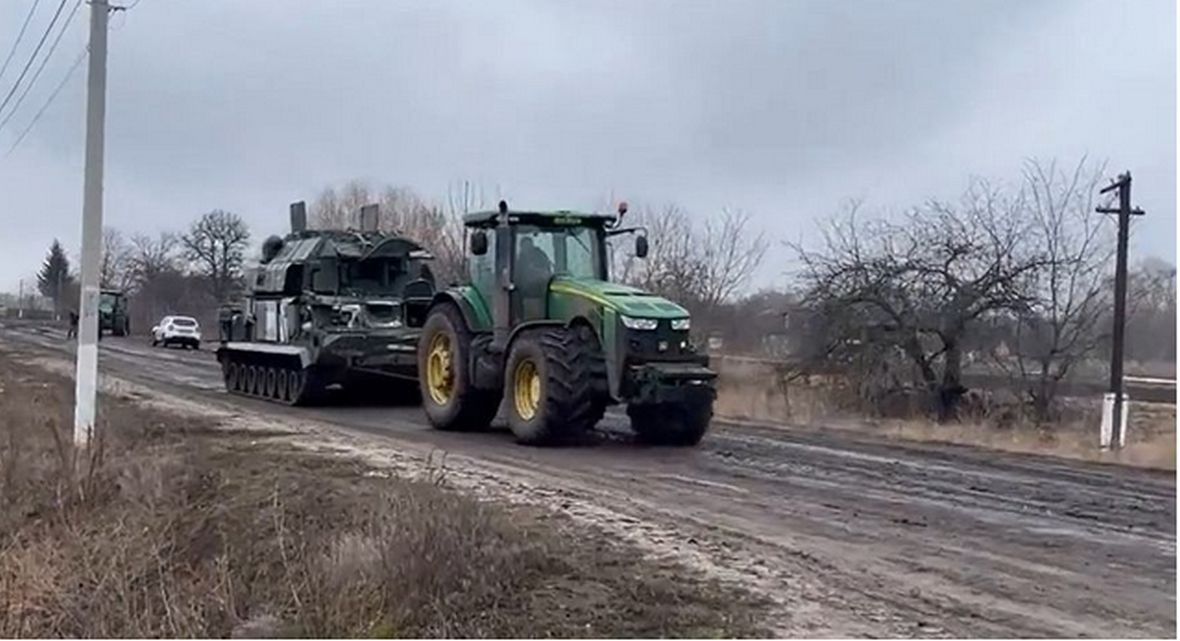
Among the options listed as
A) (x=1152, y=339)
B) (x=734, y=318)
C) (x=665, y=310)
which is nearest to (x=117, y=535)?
(x=665, y=310)

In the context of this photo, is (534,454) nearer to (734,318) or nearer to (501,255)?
(501,255)

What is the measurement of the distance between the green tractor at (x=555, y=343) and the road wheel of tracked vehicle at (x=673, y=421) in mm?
15

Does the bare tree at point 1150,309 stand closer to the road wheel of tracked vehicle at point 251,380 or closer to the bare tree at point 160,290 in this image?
the road wheel of tracked vehicle at point 251,380

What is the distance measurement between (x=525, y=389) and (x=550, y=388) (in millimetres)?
922

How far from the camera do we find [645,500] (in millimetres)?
10820

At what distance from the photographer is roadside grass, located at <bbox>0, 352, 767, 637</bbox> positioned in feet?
21.9

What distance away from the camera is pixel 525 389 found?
1539 cm

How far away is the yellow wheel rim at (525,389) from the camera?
49.6 ft

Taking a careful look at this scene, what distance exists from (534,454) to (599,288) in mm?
2164

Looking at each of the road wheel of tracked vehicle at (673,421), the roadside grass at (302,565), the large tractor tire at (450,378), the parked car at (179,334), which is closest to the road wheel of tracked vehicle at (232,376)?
the large tractor tire at (450,378)

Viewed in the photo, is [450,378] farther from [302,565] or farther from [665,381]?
[302,565]

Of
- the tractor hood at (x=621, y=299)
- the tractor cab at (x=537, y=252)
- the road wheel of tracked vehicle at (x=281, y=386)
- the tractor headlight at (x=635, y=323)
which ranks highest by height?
the tractor cab at (x=537, y=252)

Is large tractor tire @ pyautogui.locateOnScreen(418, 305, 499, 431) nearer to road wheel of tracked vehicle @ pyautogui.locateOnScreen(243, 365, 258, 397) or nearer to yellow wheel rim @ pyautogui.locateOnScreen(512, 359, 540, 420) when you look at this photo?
yellow wheel rim @ pyautogui.locateOnScreen(512, 359, 540, 420)

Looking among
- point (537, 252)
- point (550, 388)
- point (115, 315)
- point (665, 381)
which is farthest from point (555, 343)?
point (115, 315)
